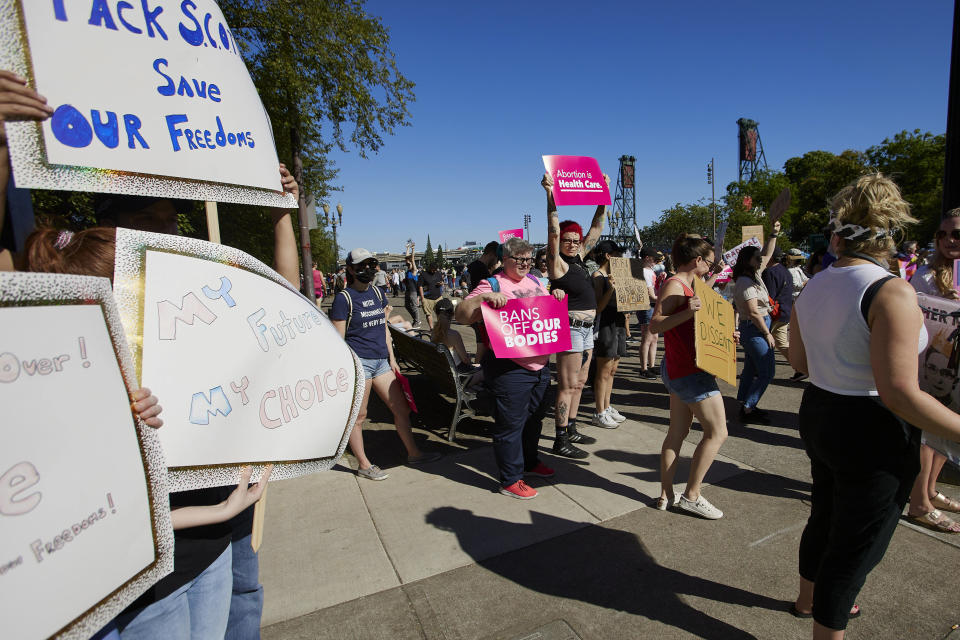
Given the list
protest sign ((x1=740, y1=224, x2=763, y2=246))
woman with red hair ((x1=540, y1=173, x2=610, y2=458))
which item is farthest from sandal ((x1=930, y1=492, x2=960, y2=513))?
protest sign ((x1=740, y1=224, x2=763, y2=246))

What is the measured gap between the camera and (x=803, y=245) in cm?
3956

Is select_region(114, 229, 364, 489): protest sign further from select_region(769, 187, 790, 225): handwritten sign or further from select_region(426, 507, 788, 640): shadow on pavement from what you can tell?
select_region(769, 187, 790, 225): handwritten sign

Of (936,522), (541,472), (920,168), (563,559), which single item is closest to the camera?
(563,559)

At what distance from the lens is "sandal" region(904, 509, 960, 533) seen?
2.99m

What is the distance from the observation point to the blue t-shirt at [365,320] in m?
3.88

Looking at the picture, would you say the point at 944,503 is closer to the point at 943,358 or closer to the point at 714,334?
the point at 943,358

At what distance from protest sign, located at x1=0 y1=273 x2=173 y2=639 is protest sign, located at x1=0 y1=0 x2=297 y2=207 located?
518mm

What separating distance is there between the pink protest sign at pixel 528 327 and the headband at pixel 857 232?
193 centimetres

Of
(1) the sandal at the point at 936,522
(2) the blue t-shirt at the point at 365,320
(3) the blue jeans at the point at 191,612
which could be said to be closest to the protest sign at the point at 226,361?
(3) the blue jeans at the point at 191,612

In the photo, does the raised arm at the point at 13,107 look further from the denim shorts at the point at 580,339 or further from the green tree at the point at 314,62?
the green tree at the point at 314,62

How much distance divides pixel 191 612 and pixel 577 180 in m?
4.16

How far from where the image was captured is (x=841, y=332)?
184 centimetres

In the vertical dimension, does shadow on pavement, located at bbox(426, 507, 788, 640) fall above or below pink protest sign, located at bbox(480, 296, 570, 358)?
below

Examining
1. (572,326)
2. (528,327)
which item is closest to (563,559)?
(528,327)
